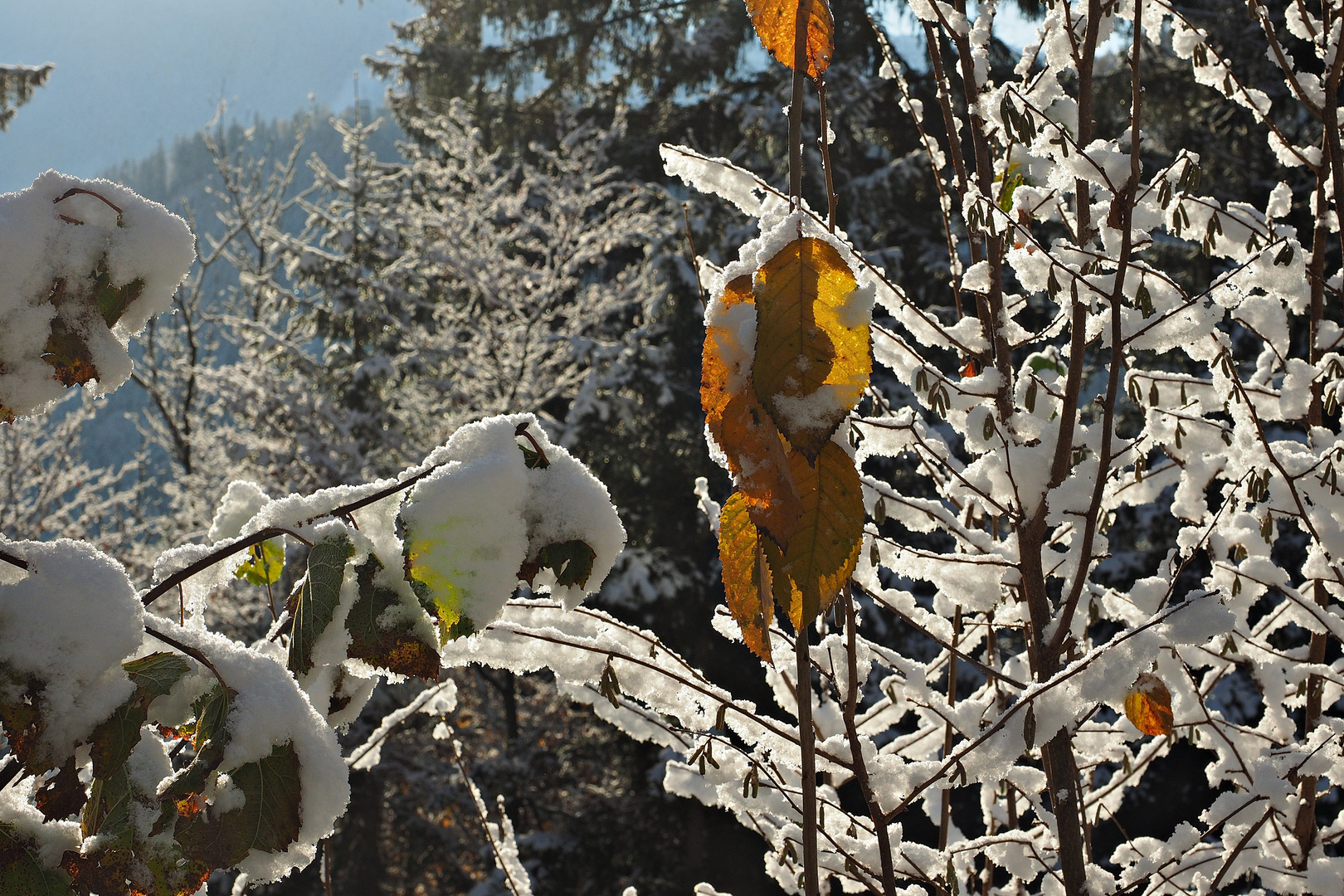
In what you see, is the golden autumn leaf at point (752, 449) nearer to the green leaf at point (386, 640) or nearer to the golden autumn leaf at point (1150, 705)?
the green leaf at point (386, 640)

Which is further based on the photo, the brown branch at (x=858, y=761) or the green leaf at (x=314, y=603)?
the brown branch at (x=858, y=761)

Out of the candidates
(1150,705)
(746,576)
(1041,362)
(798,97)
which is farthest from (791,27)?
(1041,362)

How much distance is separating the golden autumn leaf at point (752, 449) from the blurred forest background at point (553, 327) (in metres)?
5.89

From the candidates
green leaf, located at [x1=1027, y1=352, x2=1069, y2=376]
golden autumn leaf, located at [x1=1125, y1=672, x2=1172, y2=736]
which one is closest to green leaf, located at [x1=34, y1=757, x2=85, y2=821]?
golden autumn leaf, located at [x1=1125, y1=672, x2=1172, y2=736]

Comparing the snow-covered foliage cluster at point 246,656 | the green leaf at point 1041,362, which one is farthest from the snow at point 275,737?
the green leaf at point 1041,362

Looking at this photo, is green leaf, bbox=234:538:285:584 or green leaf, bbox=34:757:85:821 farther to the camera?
green leaf, bbox=234:538:285:584

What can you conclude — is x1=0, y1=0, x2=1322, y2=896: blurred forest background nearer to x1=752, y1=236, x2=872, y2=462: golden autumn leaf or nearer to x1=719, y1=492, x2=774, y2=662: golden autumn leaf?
x1=719, y1=492, x2=774, y2=662: golden autumn leaf

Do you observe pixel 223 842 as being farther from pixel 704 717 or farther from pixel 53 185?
pixel 704 717

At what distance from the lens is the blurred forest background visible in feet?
23.3

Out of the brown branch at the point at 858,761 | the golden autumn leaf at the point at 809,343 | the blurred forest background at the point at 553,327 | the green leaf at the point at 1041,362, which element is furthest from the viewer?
the blurred forest background at the point at 553,327

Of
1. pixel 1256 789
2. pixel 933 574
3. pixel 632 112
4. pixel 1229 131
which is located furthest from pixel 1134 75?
pixel 632 112

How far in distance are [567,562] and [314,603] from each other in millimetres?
164

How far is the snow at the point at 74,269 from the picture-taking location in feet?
1.73

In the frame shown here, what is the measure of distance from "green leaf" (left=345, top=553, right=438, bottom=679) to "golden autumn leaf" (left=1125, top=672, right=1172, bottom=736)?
30.7 inches
